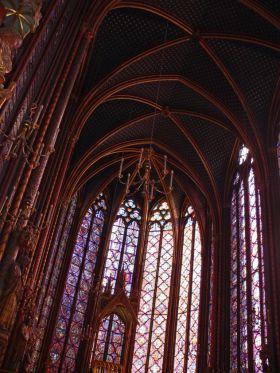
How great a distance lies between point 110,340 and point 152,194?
9741 millimetres

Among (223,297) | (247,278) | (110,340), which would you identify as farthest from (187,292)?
(247,278)

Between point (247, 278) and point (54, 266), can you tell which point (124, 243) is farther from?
point (247, 278)

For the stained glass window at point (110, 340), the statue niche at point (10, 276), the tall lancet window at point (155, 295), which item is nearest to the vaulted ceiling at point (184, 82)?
the tall lancet window at point (155, 295)

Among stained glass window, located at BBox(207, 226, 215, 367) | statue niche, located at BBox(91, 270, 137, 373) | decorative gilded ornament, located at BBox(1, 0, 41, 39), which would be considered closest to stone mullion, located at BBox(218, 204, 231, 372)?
stained glass window, located at BBox(207, 226, 215, 367)

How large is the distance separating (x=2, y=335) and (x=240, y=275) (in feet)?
30.2

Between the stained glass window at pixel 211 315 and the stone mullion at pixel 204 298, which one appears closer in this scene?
the stained glass window at pixel 211 315

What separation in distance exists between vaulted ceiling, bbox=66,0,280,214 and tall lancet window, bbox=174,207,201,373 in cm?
253

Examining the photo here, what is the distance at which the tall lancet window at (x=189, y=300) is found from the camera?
56.5 feet

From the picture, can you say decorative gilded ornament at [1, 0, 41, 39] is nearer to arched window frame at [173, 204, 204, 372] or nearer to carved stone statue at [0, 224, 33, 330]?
carved stone statue at [0, 224, 33, 330]

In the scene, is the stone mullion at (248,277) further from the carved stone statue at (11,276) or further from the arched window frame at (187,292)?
the carved stone statue at (11,276)

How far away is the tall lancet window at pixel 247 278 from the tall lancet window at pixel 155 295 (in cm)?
443

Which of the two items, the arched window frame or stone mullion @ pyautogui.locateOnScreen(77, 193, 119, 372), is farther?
the arched window frame

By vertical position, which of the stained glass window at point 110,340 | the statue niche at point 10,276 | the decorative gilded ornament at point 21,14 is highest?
the stained glass window at point 110,340

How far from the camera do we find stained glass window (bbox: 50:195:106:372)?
17094mm
